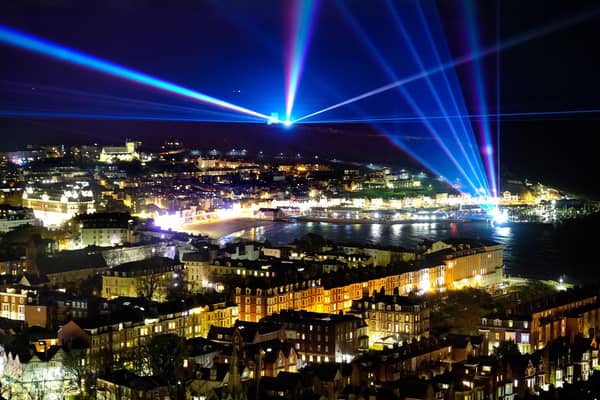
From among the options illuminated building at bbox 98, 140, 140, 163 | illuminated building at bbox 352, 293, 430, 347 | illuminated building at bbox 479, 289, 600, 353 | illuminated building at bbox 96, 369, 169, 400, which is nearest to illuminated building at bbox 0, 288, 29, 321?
illuminated building at bbox 96, 369, 169, 400

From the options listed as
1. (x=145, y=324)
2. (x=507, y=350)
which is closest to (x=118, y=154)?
(x=145, y=324)

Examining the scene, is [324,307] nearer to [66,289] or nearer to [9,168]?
[66,289]

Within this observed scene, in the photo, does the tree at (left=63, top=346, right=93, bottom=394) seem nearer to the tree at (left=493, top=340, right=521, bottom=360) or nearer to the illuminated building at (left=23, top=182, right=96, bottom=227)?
the tree at (left=493, top=340, right=521, bottom=360)

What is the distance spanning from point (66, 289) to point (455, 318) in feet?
14.2

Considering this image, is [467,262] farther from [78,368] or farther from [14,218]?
[14,218]

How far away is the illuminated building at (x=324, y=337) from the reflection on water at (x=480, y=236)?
243 inches

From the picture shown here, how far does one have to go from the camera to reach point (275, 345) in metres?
8.20

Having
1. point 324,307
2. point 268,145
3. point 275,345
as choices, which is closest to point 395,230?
point 324,307

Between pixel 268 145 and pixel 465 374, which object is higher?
pixel 268 145

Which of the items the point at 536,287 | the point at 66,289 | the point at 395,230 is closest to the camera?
the point at 66,289

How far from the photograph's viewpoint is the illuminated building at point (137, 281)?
1157cm

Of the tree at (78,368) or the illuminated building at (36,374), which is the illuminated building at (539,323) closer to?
the tree at (78,368)

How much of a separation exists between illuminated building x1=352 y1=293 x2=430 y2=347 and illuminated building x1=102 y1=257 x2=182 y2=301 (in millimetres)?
2627

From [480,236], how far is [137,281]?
11038mm
